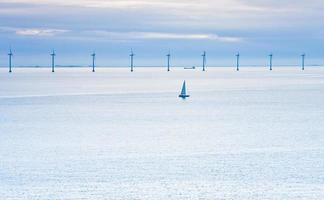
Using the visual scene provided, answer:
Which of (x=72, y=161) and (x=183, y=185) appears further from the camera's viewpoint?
(x=72, y=161)

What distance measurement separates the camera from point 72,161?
1287 inches

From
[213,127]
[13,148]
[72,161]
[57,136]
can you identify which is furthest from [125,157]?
[213,127]

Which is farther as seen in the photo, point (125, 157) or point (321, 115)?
point (321, 115)

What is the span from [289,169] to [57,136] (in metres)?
16.7

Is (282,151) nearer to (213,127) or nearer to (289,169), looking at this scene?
(289,169)

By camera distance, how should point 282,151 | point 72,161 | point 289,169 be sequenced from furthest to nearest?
point 282,151 → point 72,161 → point 289,169

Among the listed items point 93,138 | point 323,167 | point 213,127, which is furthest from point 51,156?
→ point 213,127

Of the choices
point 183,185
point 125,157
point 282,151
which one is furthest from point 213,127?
point 183,185

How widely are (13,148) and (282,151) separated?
40.0 feet

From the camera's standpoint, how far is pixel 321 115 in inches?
2392

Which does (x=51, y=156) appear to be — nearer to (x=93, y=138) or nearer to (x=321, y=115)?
(x=93, y=138)

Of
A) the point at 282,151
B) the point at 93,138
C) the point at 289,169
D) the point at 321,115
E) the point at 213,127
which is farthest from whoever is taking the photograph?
the point at 321,115

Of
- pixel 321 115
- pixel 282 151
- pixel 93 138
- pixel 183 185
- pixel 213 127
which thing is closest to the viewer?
pixel 183 185

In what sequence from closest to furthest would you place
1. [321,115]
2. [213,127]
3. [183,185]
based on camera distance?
[183,185] < [213,127] < [321,115]
